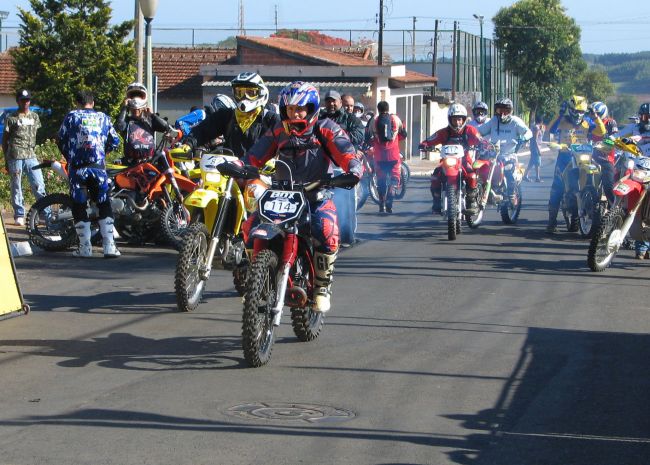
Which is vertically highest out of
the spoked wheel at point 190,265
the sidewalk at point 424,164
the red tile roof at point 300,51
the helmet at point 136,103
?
the red tile roof at point 300,51

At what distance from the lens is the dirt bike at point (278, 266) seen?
26.2 ft

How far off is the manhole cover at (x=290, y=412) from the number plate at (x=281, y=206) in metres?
1.59

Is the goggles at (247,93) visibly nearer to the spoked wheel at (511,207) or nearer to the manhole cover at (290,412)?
the manhole cover at (290,412)

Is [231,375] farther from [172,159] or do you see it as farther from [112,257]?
[172,159]

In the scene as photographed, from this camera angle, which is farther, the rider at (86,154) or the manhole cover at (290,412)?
the rider at (86,154)

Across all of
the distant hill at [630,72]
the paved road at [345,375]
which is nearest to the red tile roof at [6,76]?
the paved road at [345,375]

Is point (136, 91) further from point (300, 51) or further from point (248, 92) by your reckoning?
point (300, 51)

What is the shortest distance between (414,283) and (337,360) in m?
4.28

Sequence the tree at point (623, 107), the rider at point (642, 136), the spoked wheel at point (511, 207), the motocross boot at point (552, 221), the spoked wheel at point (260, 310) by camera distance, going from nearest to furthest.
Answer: the spoked wheel at point (260, 310) < the rider at point (642, 136) < the motocross boot at point (552, 221) < the spoked wheel at point (511, 207) < the tree at point (623, 107)

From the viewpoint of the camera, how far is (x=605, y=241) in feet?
45.5

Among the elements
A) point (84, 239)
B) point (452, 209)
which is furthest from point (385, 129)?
point (84, 239)

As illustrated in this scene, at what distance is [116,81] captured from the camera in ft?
124

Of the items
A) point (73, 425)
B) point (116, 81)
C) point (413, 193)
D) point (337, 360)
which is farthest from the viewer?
point (116, 81)

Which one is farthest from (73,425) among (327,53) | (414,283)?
(327,53)
